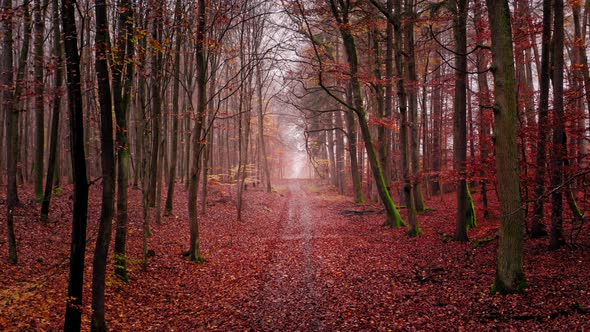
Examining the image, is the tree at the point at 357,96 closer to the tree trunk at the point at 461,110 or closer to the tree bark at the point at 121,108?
the tree trunk at the point at 461,110

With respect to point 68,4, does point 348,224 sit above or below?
below

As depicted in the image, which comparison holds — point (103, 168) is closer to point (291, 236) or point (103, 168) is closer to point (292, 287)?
point (292, 287)

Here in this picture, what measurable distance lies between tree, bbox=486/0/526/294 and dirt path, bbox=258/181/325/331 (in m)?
3.61

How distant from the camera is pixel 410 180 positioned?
12953mm

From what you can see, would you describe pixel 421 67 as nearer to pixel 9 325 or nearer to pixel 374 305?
pixel 374 305

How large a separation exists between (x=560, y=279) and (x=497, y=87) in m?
3.85

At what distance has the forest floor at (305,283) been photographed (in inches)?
238

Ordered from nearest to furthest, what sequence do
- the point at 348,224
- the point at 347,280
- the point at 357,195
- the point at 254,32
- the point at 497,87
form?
the point at 497,87 < the point at 347,280 < the point at 348,224 < the point at 254,32 < the point at 357,195

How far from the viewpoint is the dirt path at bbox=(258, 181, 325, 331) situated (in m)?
6.58

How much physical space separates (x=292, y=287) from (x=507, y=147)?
5.35 meters

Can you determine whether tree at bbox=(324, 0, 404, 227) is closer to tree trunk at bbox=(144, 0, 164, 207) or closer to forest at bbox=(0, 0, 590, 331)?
forest at bbox=(0, 0, 590, 331)

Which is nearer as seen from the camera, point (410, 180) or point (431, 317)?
point (431, 317)

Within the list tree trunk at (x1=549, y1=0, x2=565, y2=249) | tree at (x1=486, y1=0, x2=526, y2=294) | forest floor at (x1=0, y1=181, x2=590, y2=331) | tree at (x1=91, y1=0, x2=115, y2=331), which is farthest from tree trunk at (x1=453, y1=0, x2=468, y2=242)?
tree at (x1=91, y1=0, x2=115, y2=331)

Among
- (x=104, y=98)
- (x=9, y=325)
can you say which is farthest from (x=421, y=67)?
(x=9, y=325)
